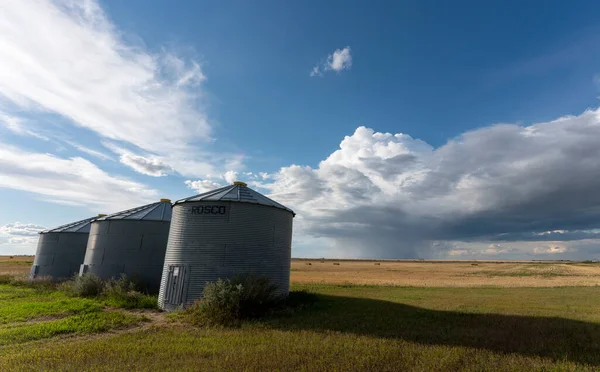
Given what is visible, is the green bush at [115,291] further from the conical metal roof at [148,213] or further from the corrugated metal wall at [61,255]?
the corrugated metal wall at [61,255]

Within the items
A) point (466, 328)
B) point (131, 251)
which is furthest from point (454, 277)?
point (131, 251)

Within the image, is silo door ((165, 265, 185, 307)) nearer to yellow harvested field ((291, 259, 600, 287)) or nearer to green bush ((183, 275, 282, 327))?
green bush ((183, 275, 282, 327))

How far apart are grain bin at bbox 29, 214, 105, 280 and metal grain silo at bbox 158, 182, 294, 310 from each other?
62.5ft

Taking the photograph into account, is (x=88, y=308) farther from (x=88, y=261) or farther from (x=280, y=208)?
(x=280, y=208)

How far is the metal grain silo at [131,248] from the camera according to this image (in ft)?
84.1

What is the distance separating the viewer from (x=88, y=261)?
1075 inches

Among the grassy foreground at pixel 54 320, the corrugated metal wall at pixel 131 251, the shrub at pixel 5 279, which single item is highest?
the corrugated metal wall at pixel 131 251

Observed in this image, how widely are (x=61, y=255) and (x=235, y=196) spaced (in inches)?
998

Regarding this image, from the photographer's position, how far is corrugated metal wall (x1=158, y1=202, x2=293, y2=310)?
717 inches

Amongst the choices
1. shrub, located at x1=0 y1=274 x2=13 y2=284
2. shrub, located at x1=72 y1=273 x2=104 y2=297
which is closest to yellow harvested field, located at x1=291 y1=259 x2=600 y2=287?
shrub, located at x1=72 y1=273 x2=104 y2=297

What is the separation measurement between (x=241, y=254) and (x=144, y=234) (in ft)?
39.1

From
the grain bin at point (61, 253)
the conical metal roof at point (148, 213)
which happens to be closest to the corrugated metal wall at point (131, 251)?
the conical metal roof at point (148, 213)

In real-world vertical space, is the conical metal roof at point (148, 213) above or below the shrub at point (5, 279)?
above

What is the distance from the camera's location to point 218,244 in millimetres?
18469
